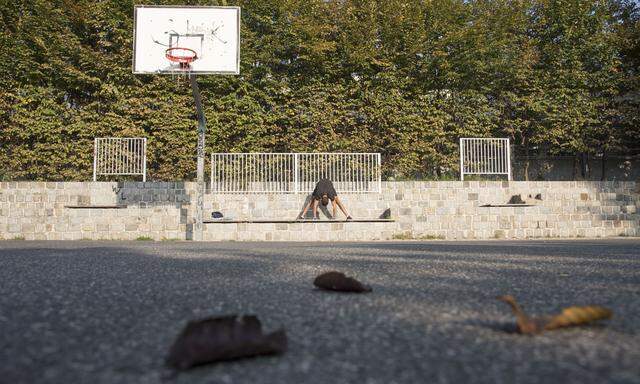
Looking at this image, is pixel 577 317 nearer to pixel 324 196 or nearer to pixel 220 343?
pixel 220 343

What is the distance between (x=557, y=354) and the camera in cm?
143

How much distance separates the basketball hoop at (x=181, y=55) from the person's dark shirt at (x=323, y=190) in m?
4.31

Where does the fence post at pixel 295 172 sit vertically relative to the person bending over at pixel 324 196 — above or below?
above

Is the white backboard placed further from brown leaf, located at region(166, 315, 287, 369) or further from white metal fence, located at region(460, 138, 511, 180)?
brown leaf, located at region(166, 315, 287, 369)

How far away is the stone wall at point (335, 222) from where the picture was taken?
12016mm

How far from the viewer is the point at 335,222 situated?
12039mm

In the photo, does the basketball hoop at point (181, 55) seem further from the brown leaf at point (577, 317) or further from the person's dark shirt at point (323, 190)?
the brown leaf at point (577, 317)

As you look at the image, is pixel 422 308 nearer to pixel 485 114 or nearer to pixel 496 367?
pixel 496 367

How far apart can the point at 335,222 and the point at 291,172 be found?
6.01ft

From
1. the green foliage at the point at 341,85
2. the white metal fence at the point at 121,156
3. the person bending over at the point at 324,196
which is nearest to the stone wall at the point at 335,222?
the person bending over at the point at 324,196

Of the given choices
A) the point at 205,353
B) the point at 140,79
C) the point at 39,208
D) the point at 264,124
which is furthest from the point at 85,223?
the point at 205,353

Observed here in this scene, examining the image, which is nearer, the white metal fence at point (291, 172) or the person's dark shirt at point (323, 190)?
the person's dark shirt at point (323, 190)

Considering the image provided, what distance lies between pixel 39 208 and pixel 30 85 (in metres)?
3.80

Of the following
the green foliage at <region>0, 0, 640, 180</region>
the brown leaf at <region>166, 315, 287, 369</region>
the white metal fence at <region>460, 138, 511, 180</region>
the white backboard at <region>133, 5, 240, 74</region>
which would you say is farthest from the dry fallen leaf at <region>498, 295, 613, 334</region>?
the green foliage at <region>0, 0, 640, 180</region>
